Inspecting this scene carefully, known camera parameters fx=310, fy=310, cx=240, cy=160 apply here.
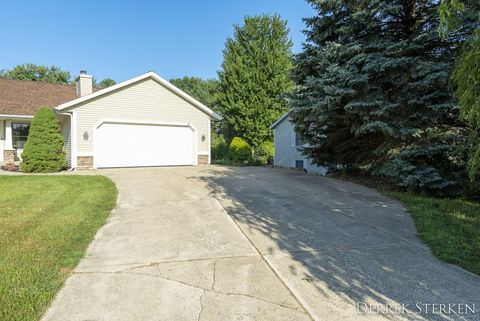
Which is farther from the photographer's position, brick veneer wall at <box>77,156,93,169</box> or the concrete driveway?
brick veneer wall at <box>77,156,93,169</box>

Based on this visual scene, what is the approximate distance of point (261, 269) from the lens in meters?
3.53

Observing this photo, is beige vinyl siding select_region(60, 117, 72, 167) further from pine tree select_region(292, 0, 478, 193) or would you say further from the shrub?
the shrub

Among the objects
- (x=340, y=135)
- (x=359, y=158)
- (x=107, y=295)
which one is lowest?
(x=107, y=295)

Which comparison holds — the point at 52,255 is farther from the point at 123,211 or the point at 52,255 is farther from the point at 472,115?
the point at 472,115

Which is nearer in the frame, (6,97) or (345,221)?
(345,221)

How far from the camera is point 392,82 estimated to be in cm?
848

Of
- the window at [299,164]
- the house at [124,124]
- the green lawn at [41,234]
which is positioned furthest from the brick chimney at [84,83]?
the window at [299,164]

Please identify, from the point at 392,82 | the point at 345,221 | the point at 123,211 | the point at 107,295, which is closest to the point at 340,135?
the point at 392,82

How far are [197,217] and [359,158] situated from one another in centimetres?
659

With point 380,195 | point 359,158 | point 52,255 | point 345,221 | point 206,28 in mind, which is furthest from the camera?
point 206,28

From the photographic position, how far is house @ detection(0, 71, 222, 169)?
44.5 ft

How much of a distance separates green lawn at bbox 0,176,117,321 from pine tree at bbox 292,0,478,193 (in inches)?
256

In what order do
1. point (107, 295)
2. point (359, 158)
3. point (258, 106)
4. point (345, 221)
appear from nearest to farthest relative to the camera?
point (107, 295)
point (345, 221)
point (359, 158)
point (258, 106)

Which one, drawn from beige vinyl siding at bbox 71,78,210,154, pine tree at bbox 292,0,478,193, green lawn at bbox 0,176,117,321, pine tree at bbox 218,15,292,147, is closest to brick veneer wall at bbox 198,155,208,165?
beige vinyl siding at bbox 71,78,210,154
